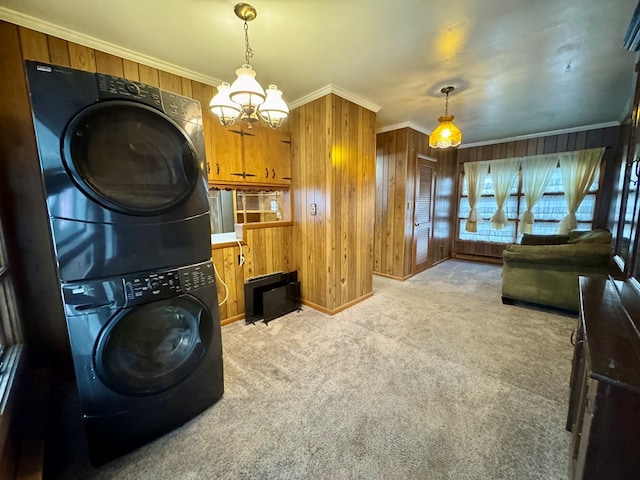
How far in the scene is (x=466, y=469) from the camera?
1.21 meters

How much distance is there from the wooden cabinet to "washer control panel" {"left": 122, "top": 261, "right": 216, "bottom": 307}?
1.26m

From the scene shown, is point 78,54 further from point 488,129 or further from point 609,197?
point 609,197

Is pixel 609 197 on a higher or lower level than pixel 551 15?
lower

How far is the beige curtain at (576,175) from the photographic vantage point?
4188 millimetres

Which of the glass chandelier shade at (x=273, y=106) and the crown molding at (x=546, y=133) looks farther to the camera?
the crown molding at (x=546, y=133)

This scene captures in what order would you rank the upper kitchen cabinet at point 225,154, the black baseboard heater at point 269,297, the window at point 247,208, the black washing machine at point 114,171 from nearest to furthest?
the black washing machine at point 114,171 < the upper kitchen cabinet at point 225,154 < the black baseboard heater at point 269,297 < the window at point 247,208

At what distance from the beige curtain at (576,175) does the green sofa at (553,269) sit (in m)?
1.87

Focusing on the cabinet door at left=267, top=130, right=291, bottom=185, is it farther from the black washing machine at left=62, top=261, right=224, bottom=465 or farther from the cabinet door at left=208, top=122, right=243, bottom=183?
the black washing machine at left=62, top=261, right=224, bottom=465

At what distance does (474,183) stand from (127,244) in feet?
19.8

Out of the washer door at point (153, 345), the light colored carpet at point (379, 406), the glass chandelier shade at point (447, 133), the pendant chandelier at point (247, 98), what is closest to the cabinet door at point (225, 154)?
the pendant chandelier at point (247, 98)

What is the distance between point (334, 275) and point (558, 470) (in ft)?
6.79

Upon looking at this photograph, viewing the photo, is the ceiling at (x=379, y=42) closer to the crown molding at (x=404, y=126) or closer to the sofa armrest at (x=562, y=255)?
the crown molding at (x=404, y=126)

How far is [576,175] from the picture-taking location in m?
4.34

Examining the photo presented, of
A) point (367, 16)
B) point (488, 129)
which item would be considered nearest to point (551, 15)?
point (367, 16)
